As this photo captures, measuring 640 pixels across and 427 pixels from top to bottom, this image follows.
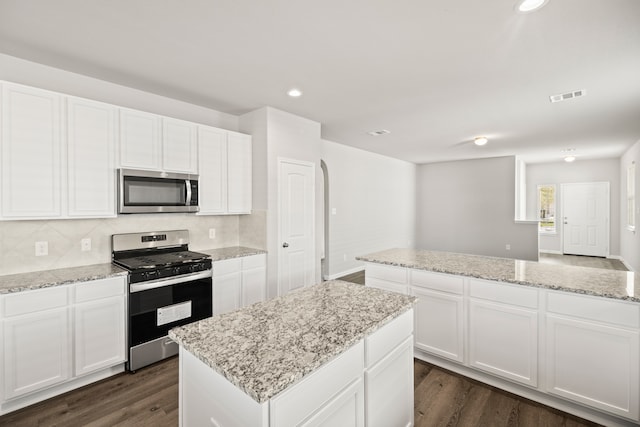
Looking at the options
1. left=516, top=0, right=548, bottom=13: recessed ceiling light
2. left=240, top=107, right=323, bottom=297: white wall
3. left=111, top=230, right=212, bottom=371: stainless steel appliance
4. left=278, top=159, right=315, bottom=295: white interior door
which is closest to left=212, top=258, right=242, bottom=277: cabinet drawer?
Result: left=111, top=230, right=212, bottom=371: stainless steel appliance

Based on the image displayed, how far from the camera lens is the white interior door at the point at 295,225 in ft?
12.5

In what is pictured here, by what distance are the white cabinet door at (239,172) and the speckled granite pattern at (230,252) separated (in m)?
0.48

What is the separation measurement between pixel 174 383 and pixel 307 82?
114 inches

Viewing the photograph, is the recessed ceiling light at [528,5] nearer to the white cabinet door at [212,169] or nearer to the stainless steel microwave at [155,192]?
the white cabinet door at [212,169]

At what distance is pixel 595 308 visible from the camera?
1977 millimetres

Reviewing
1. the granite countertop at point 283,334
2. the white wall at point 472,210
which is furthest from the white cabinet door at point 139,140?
the white wall at point 472,210

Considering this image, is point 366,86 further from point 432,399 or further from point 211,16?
point 432,399

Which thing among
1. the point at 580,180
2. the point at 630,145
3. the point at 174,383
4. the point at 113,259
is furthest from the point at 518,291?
the point at 580,180

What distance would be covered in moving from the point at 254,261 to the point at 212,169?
3.80ft

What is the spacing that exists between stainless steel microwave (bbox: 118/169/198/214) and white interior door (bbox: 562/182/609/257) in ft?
31.7

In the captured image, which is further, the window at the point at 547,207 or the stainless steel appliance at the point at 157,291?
the window at the point at 547,207

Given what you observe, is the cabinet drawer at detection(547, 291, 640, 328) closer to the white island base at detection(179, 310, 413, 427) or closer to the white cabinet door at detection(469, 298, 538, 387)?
the white cabinet door at detection(469, 298, 538, 387)

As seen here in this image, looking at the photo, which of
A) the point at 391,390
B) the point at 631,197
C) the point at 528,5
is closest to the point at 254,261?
the point at 391,390

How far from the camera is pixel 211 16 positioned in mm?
1935
